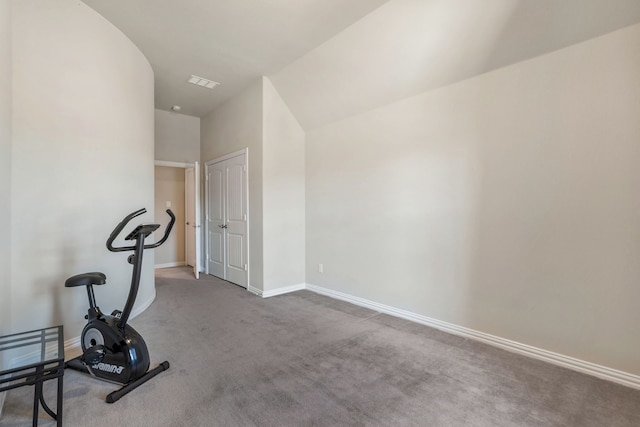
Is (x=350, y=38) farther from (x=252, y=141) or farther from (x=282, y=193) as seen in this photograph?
(x=282, y=193)

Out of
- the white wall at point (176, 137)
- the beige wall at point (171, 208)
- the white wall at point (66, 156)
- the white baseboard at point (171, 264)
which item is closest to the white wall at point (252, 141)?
the white wall at point (176, 137)

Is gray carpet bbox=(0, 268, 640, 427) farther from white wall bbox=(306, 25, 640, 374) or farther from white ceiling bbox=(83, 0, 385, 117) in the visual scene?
white ceiling bbox=(83, 0, 385, 117)

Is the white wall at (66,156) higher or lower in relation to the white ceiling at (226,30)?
lower

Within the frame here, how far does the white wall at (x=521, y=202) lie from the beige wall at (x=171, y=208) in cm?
434

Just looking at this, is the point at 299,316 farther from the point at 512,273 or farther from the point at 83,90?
the point at 83,90

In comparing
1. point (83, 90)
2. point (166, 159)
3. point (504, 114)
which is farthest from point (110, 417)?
point (166, 159)

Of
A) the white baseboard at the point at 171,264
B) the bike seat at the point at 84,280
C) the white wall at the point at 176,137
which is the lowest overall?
the white baseboard at the point at 171,264

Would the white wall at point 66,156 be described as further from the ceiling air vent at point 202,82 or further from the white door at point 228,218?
the white door at point 228,218

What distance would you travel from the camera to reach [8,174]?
6.93 ft

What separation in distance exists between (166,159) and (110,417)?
468 centimetres

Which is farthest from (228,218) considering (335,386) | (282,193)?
(335,386)

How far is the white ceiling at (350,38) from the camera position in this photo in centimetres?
223

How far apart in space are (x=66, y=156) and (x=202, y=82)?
227 cm

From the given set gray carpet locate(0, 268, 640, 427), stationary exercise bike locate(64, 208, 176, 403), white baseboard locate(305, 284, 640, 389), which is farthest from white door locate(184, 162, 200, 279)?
white baseboard locate(305, 284, 640, 389)
